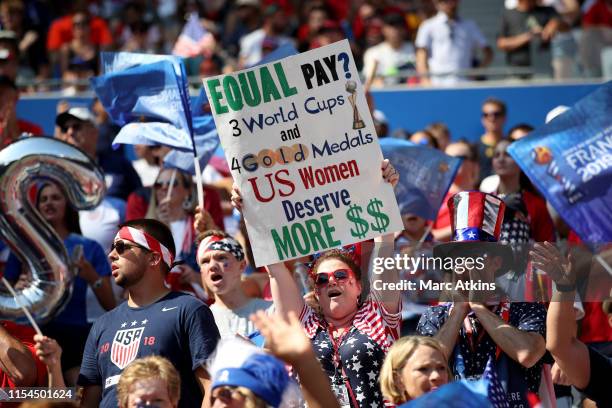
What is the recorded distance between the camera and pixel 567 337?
5965 millimetres

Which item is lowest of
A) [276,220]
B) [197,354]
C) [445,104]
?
[445,104]

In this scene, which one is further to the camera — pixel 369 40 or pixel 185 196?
pixel 369 40

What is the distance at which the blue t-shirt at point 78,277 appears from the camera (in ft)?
27.2

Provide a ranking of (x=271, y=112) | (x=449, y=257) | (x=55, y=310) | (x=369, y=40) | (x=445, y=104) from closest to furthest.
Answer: (x=449, y=257), (x=271, y=112), (x=55, y=310), (x=445, y=104), (x=369, y=40)

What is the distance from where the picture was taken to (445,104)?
545 inches

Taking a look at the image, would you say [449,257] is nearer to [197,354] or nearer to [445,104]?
[197,354]

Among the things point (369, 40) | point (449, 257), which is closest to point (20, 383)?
point (449, 257)

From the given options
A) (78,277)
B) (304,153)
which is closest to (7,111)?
(78,277)

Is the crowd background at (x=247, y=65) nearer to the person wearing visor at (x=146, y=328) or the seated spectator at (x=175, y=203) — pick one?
the seated spectator at (x=175, y=203)

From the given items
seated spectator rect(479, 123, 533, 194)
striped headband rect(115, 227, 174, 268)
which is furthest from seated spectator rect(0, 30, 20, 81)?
striped headband rect(115, 227, 174, 268)

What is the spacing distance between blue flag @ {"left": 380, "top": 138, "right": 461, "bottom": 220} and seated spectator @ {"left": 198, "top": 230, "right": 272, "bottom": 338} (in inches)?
74.2

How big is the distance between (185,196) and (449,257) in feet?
11.1

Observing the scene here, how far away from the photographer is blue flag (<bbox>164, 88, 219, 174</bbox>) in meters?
9.03

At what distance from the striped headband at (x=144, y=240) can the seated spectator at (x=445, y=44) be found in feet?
25.0
